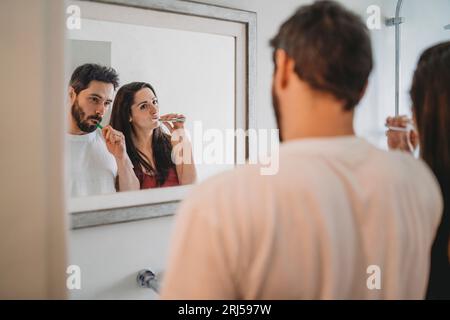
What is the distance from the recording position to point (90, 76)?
100 centimetres

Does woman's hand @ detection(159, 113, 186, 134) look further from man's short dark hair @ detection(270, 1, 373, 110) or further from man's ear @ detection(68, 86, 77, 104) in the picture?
man's short dark hair @ detection(270, 1, 373, 110)

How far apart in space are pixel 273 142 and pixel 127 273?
0.61 m

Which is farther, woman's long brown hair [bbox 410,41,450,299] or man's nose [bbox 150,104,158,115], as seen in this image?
man's nose [bbox 150,104,158,115]

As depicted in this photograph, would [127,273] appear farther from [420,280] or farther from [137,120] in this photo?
[420,280]

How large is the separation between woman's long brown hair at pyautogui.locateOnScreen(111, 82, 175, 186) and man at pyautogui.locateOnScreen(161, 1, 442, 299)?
23.2 inches

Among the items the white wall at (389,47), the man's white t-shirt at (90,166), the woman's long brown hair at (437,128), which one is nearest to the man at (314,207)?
the woman's long brown hair at (437,128)

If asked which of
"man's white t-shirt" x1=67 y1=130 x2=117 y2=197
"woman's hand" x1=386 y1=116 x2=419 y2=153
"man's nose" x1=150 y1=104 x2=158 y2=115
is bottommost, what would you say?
"man's white t-shirt" x1=67 y1=130 x2=117 y2=197

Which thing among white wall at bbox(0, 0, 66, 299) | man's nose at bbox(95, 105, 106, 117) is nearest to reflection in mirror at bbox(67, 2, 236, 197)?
man's nose at bbox(95, 105, 106, 117)

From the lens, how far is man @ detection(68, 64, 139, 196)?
98cm

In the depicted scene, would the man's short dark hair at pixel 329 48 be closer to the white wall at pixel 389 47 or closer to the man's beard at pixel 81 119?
the man's beard at pixel 81 119

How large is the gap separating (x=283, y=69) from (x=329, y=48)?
0.06 metres

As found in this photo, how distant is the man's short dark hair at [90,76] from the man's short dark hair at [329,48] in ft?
1.97

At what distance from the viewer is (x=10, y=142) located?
515 mm
